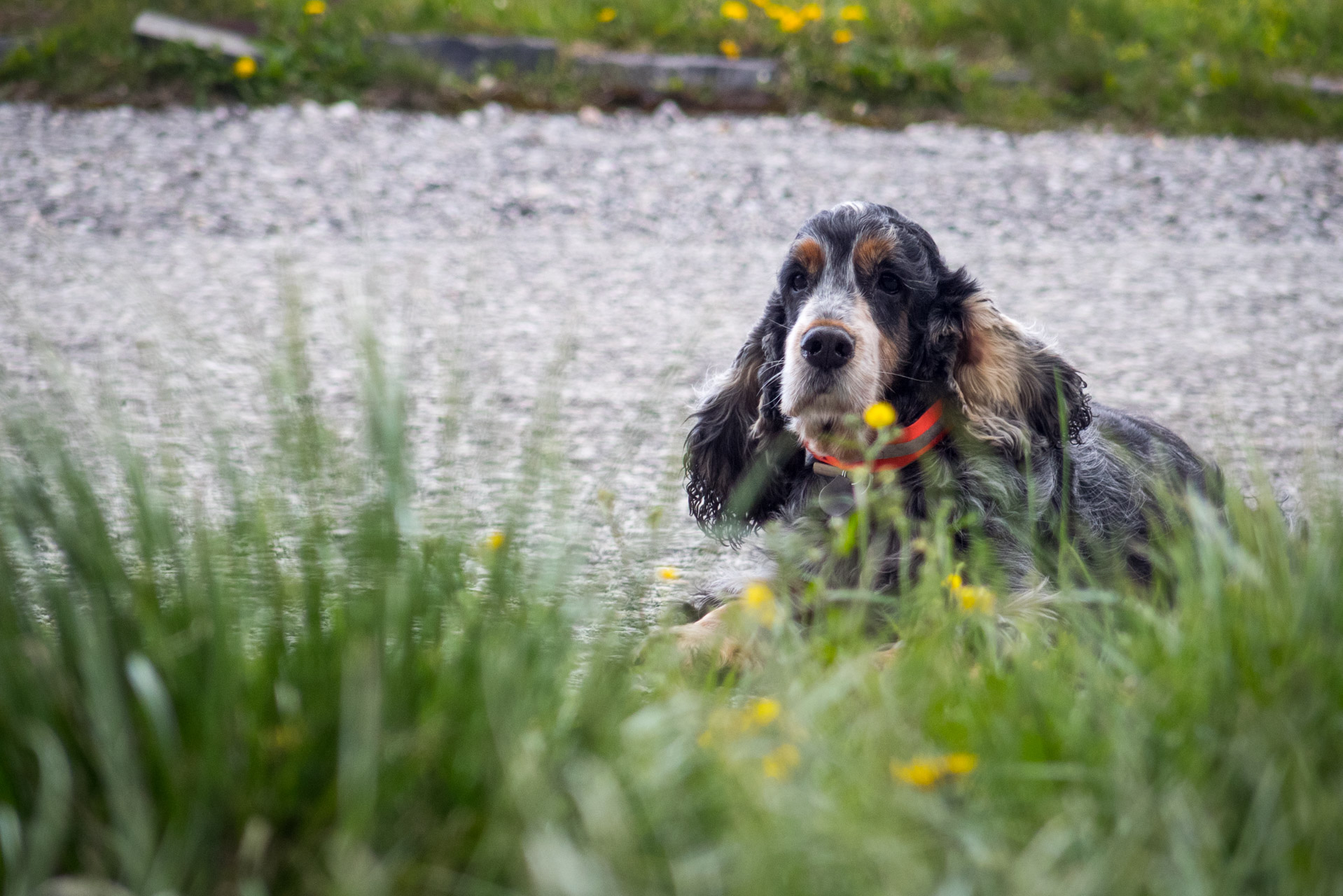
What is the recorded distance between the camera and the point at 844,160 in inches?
349

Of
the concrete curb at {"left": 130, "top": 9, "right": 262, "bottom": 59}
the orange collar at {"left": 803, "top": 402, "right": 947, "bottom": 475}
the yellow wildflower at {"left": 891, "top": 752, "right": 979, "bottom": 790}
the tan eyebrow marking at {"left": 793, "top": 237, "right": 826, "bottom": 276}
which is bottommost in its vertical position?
the orange collar at {"left": 803, "top": 402, "right": 947, "bottom": 475}

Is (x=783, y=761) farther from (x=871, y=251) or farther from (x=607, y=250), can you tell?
(x=607, y=250)

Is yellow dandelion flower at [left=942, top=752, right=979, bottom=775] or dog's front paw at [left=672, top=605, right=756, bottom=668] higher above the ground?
yellow dandelion flower at [left=942, top=752, right=979, bottom=775]

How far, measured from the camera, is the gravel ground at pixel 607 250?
211 inches

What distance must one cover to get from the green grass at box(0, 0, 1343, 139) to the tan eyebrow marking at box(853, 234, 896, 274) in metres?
6.38

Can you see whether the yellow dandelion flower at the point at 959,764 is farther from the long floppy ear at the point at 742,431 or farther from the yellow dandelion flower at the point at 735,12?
the yellow dandelion flower at the point at 735,12

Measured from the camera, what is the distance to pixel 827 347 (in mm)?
3467

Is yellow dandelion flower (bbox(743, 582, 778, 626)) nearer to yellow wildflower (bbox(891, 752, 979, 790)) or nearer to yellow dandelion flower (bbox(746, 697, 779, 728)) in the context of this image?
yellow dandelion flower (bbox(746, 697, 779, 728))

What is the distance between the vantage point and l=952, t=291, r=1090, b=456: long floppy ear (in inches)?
146

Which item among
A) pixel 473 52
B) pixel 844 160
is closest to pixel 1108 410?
pixel 844 160

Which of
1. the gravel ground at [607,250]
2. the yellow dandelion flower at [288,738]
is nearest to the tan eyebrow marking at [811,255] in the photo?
the gravel ground at [607,250]

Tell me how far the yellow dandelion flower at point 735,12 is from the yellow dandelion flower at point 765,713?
948cm

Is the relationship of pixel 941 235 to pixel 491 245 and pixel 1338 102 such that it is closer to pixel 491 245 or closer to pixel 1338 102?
pixel 491 245

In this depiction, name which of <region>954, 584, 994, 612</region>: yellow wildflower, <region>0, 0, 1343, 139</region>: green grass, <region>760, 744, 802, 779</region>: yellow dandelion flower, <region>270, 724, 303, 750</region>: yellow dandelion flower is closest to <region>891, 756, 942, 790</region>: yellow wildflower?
<region>760, 744, 802, 779</region>: yellow dandelion flower
